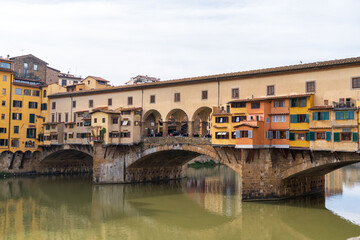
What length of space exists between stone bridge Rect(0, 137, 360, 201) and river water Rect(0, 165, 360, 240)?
159 cm

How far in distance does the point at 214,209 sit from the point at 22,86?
40227 mm

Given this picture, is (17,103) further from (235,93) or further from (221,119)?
(235,93)

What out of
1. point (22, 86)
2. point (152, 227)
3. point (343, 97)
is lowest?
point (152, 227)

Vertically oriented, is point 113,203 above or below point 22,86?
below

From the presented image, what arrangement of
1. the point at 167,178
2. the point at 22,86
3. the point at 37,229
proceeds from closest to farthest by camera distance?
1. the point at 37,229
2. the point at 167,178
3. the point at 22,86

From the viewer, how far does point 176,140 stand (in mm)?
44219

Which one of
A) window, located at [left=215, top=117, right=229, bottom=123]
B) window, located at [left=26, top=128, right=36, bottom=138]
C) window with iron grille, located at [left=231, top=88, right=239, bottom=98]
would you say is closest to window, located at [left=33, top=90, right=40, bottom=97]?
window, located at [left=26, top=128, right=36, bottom=138]

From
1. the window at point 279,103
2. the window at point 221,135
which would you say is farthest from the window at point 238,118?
the window at point 279,103

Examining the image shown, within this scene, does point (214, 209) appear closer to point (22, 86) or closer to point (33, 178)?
point (33, 178)

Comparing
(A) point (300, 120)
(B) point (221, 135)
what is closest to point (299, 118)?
(A) point (300, 120)

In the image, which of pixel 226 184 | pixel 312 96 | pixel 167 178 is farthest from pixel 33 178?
pixel 312 96

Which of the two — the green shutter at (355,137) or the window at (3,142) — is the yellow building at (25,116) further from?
the green shutter at (355,137)

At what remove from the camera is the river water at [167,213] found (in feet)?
89.5

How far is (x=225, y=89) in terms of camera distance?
131 feet
